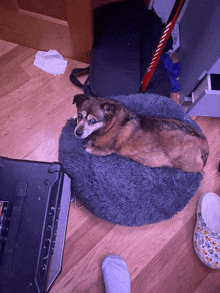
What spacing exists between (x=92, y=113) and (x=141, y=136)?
46cm

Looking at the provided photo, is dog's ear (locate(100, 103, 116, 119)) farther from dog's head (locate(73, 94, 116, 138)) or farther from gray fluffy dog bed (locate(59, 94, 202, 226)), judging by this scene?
gray fluffy dog bed (locate(59, 94, 202, 226))

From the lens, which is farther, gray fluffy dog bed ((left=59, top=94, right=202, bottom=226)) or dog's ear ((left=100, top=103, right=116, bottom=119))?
gray fluffy dog bed ((left=59, top=94, right=202, bottom=226))

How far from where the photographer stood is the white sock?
177 cm

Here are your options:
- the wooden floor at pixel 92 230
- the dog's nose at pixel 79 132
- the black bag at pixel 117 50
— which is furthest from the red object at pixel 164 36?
the dog's nose at pixel 79 132

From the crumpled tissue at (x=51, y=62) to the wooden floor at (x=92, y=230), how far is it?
0.11 metres

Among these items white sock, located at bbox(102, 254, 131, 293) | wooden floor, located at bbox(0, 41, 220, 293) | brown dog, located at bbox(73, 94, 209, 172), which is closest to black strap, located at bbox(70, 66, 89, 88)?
wooden floor, located at bbox(0, 41, 220, 293)

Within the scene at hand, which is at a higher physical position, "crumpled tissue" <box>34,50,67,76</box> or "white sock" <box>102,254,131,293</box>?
"crumpled tissue" <box>34,50,67,76</box>

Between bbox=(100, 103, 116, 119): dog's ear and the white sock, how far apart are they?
129 centimetres

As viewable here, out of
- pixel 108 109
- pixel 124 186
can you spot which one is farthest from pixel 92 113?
pixel 124 186

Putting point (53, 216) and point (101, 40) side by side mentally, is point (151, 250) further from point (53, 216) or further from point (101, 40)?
point (101, 40)

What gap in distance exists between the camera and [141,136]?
1.77 m

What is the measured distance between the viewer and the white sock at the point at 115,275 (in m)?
1.77

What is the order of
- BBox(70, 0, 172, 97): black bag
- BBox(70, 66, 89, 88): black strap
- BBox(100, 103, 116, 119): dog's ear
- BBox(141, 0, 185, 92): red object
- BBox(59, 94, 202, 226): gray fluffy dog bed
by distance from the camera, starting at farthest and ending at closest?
BBox(70, 66, 89, 88): black strap
BBox(70, 0, 172, 97): black bag
BBox(59, 94, 202, 226): gray fluffy dog bed
BBox(100, 103, 116, 119): dog's ear
BBox(141, 0, 185, 92): red object

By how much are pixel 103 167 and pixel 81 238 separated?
71cm
